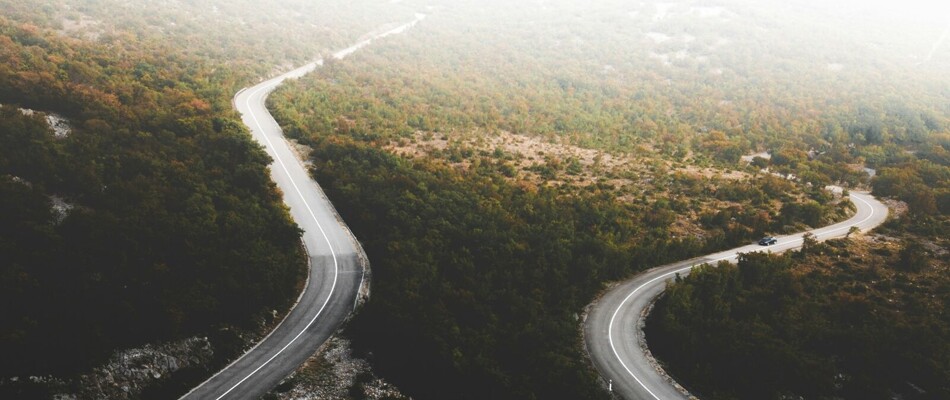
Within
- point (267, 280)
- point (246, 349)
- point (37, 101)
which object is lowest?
point (246, 349)

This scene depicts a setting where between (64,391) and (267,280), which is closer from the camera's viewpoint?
(64,391)

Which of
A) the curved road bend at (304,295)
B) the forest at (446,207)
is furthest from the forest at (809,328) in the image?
the curved road bend at (304,295)

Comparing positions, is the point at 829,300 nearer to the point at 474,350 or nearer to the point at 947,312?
the point at 947,312

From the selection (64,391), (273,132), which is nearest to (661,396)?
(64,391)

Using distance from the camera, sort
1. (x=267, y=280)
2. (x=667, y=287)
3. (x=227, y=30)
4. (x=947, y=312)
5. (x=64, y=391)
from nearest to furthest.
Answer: (x=64, y=391) → (x=267, y=280) → (x=947, y=312) → (x=667, y=287) → (x=227, y=30)

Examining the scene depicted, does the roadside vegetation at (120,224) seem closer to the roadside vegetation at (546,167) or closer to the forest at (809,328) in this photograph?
the roadside vegetation at (546,167)

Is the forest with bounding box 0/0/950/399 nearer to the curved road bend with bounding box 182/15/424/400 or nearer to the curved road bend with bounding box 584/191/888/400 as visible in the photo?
the curved road bend with bounding box 584/191/888/400

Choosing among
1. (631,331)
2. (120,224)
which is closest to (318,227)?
(120,224)
